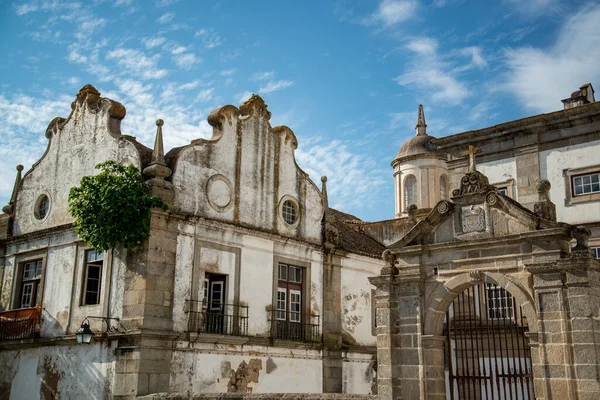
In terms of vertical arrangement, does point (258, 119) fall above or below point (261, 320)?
above

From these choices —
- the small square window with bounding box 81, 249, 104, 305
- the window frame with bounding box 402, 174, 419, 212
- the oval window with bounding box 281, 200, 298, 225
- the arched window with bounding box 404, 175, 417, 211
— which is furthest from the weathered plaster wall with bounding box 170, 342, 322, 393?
the arched window with bounding box 404, 175, 417, 211

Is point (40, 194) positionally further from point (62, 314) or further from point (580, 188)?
point (580, 188)

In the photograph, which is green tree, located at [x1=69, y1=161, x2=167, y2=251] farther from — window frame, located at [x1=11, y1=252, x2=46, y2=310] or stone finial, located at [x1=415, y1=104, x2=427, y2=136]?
stone finial, located at [x1=415, y1=104, x2=427, y2=136]

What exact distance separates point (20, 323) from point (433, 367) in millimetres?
13505

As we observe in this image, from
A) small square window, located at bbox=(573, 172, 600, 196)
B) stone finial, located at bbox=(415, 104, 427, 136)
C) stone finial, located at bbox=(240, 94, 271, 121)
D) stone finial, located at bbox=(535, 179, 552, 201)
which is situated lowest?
stone finial, located at bbox=(535, 179, 552, 201)

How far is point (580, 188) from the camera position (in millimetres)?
18984

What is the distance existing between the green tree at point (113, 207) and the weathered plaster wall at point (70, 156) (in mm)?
809

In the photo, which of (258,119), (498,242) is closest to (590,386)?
(498,242)

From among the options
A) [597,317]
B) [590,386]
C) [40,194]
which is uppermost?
[40,194]

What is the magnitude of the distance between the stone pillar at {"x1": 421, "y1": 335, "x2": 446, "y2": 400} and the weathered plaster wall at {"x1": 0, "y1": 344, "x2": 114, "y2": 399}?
8.95 meters

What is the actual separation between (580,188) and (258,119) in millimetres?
10084

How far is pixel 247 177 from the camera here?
21.6 m

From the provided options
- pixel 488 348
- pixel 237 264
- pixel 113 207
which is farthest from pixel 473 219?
pixel 113 207

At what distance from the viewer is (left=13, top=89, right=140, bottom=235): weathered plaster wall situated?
66.7 ft
